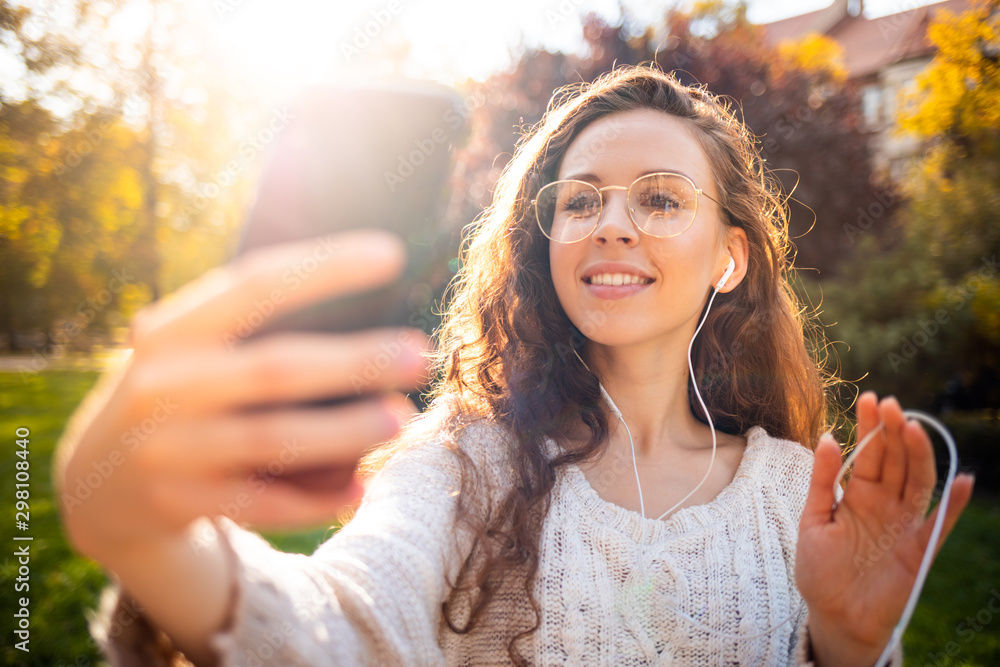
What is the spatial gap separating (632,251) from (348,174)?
1.41 metres

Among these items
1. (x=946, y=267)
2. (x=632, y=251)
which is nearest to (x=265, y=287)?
(x=632, y=251)

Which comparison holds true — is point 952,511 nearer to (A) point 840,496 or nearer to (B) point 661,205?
(A) point 840,496

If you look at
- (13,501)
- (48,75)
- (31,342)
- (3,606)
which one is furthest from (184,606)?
(31,342)

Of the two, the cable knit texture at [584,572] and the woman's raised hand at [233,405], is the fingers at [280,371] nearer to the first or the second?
the woman's raised hand at [233,405]

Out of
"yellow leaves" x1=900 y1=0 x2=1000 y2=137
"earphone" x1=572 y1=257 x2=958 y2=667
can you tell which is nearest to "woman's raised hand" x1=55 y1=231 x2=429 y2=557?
"earphone" x1=572 y1=257 x2=958 y2=667

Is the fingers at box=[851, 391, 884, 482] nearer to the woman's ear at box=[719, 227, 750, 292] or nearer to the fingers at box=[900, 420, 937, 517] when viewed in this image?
the fingers at box=[900, 420, 937, 517]

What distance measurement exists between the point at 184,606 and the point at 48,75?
9.63 m

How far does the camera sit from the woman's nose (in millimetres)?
1986

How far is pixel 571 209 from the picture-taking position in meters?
2.14

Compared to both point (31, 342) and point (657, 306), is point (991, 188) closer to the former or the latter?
point (657, 306)

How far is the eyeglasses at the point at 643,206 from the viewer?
2.03m

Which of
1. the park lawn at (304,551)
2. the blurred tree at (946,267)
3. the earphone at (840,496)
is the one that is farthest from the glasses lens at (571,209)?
the blurred tree at (946,267)

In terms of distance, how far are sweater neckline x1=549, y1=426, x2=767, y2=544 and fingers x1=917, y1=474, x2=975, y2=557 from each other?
0.67m

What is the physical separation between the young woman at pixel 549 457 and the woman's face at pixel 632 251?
10 millimetres
